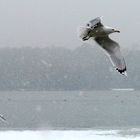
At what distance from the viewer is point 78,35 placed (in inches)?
159

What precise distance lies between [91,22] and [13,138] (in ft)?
50.3

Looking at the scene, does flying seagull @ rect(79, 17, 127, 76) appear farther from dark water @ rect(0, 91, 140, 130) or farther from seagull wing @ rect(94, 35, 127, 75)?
dark water @ rect(0, 91, 140, 130)

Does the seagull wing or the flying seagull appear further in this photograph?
the seagull wing

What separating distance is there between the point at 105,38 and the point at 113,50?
0.52 ft

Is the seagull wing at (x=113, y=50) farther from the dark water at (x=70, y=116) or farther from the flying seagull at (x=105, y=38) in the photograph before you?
the dark water at (x=70, y=116)

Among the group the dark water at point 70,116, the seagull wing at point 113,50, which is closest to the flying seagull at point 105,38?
the seagull wing at point 113,50

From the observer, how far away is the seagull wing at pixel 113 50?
13.9 ft

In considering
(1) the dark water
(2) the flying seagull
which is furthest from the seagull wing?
(1) the dark water

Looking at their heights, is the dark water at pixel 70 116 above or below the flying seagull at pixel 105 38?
above

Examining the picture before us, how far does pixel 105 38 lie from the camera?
455 centimetres

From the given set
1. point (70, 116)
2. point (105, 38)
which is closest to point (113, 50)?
point (105, 38)

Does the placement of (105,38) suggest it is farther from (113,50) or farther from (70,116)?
(70,116)

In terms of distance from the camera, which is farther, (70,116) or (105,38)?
(70,116)

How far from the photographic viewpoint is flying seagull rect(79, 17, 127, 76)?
392 centimetres
